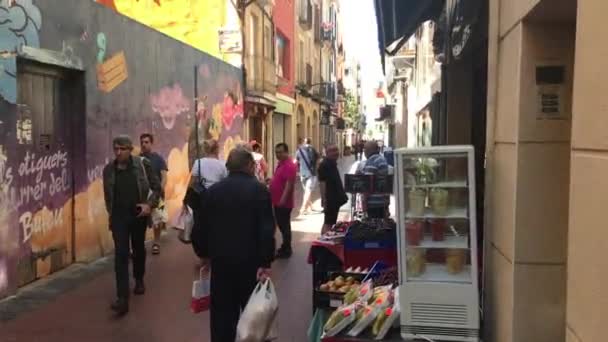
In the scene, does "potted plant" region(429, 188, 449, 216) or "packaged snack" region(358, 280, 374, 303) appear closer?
"potted plant" region(429, 188, 449, 216)

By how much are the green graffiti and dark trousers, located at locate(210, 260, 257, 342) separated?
5.62 m

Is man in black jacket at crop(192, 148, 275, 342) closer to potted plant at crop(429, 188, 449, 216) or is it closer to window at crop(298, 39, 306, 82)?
potted plant at crop(429, 188, 449, 216)

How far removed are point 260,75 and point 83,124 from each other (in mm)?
12825

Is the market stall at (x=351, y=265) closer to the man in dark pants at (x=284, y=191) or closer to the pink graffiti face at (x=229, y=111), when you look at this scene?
the man in dark pants at (x=284, y=191)

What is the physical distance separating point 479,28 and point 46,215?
5524 mm

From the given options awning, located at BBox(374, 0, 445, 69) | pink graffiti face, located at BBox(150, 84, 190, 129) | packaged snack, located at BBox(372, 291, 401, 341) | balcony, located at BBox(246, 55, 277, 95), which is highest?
balcony, located at BBox(246, 55, 277, 95)

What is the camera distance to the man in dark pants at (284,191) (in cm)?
955

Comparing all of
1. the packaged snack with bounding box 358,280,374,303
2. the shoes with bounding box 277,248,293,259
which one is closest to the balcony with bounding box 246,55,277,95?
the shoes with bounding box 277,248,293,259

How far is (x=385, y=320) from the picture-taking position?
4711 mm

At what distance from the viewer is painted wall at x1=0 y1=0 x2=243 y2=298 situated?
727 cm

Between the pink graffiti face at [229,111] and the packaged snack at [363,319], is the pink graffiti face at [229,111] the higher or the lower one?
the higher one

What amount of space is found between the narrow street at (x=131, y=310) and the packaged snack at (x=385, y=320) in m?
1.47

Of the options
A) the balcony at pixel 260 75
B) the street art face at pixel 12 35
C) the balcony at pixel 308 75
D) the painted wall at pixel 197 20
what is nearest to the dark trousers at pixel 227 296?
the street art face at pixel 12 35

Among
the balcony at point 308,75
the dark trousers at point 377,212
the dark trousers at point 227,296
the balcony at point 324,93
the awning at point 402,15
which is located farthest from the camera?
the balcony at point 324,93
